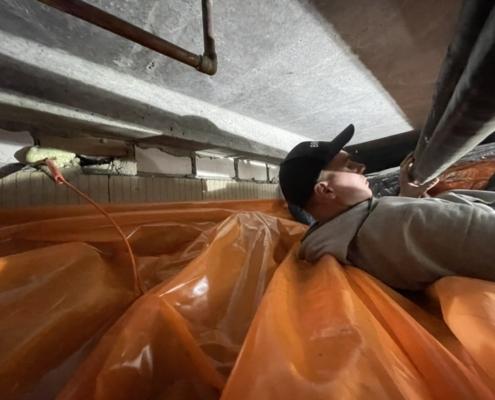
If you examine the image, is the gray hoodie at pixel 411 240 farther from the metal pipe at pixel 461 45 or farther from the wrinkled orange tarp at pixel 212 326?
the metal pipe at pixel 461 45

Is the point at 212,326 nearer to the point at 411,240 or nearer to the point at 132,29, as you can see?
the point at 411,240

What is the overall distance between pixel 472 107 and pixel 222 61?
726 mm

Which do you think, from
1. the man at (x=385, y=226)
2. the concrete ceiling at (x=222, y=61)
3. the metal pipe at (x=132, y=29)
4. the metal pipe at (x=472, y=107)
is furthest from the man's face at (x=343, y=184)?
the metal pipe at (x=132, y=29)

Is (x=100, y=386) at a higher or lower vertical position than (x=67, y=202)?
lower

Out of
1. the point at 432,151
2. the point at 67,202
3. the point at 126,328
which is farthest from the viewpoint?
the point at 67,202

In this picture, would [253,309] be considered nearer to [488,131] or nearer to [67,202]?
[488,131]

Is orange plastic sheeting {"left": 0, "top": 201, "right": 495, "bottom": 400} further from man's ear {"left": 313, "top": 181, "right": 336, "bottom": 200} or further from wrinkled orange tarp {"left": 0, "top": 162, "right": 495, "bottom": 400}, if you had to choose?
man's ear {"left": 313, "top": 181, "right": 336, "bottom": 200}

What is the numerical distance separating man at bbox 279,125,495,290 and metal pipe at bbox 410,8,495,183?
15 centimetres

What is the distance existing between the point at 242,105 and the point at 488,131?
3.06 feet

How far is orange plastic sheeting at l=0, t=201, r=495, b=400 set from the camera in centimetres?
31

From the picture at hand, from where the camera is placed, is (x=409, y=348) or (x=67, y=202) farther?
(x=67, y=202)

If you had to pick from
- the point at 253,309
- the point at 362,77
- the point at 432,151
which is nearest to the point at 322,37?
the point at 362,77

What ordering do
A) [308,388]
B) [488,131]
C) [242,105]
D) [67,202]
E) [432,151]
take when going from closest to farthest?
1. [308,388]
2. [488,131]
3. [432,151]
4. [67,202]
5. [242,105]

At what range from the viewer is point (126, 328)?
0.41 metres
